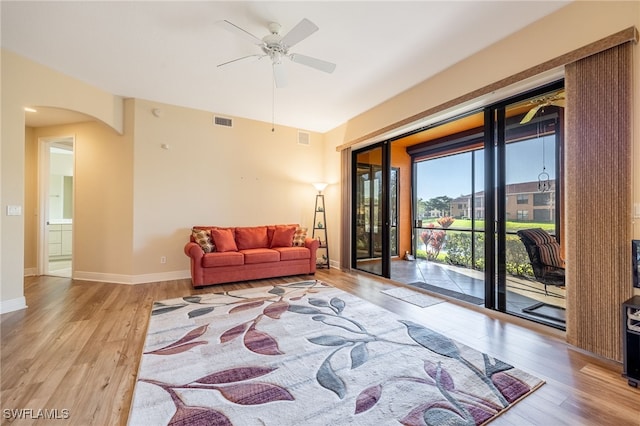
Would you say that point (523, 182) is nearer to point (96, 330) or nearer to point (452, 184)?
point (452, 184)

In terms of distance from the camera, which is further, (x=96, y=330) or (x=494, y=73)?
(x=494, y=73)

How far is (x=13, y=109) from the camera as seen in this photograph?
3219 mm

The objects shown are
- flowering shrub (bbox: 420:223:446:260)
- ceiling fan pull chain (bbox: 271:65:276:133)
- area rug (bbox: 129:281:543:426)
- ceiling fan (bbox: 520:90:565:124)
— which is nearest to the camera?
area rug (bbox: 129:281:543:426)

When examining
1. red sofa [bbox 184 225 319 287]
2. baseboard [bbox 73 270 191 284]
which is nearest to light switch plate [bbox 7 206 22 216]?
baseboard [bbox 73 270 191 284]

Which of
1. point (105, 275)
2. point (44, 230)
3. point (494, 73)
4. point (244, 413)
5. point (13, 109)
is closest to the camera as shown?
point (244, 413)

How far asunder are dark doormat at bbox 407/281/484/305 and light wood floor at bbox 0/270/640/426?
28cm

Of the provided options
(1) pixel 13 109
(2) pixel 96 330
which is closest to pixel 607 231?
(2) pixel 96 330

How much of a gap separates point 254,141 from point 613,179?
17.2 ft

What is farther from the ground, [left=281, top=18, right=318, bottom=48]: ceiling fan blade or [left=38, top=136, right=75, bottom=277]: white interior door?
[left=281, top=18, right=318, bottom=48]: ceiling fan blade

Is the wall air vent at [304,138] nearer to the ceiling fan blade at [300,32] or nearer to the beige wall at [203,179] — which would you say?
the beige wall at [203,179]

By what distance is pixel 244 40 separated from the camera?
9.68 ft

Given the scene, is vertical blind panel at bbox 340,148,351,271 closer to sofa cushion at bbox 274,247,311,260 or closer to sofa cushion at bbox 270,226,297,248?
sofa cushion at bbox 274,247,311,260

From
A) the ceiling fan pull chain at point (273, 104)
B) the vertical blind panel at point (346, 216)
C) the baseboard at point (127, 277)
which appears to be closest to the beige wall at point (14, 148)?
the baseboard at point (127, 277)

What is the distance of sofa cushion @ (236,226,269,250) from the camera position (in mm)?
4961
